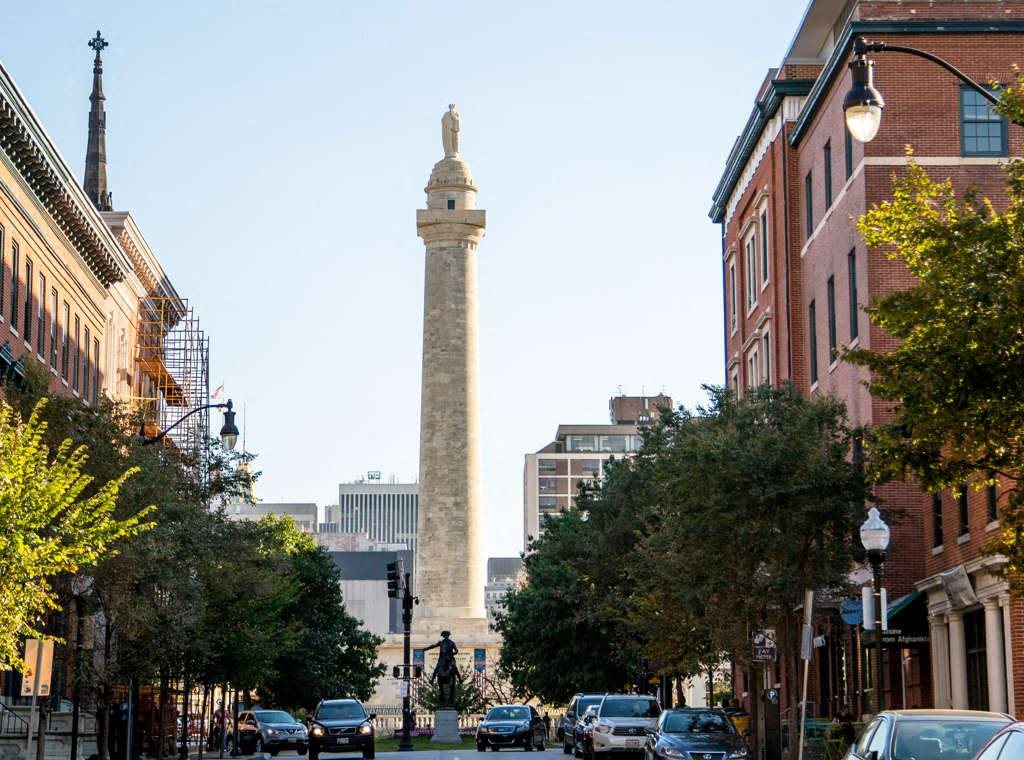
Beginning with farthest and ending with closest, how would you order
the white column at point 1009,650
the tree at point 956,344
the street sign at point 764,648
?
1. the white column at point 1009,650
2. the street sign at point 764,648
3. the tree at point 956,344

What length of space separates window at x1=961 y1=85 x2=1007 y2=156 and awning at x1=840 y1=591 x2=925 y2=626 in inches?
412

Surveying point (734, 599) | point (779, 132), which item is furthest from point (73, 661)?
point (779, 132)

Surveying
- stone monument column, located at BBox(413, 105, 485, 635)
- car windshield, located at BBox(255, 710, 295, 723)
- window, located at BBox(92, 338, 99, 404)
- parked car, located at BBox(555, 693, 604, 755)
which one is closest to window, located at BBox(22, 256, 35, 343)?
window, located at BBox(92, 338, 99, 404)

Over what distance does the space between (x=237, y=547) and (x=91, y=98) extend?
A: 3376cm

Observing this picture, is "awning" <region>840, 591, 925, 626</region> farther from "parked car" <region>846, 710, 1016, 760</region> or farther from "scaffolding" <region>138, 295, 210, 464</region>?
"scaffolding" <region>138, 295, 210, 464</region>

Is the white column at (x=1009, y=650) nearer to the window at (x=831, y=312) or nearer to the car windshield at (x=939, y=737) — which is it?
the window at (x=831, y=312)

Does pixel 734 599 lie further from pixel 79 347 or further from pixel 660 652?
pixel 79 347

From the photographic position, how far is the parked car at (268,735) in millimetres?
59344

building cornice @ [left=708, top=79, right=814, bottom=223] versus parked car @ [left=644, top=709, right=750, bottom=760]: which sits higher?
building cornice @ [left=708, top=79, right=814, bottom=223]

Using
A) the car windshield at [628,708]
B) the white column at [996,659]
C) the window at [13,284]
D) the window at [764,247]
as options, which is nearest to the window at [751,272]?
the window at [764,247]

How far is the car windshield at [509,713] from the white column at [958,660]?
75.6 ft

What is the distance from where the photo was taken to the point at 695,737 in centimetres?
3406

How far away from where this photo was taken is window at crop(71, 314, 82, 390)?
55.6 m

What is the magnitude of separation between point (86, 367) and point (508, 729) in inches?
699
